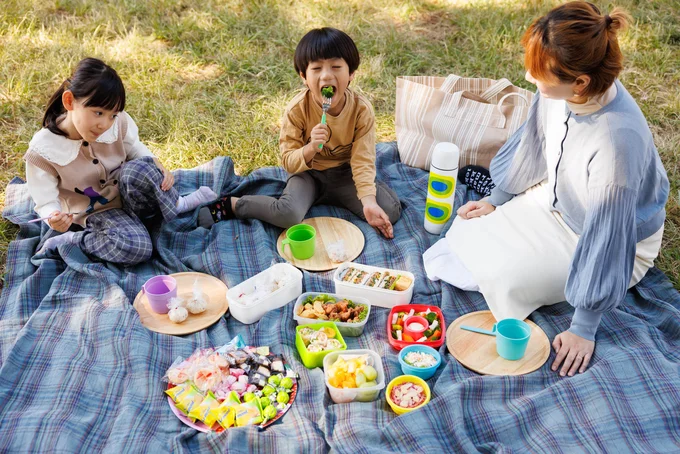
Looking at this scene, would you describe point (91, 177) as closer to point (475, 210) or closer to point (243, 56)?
point (475, 210)

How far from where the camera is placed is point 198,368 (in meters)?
2.20

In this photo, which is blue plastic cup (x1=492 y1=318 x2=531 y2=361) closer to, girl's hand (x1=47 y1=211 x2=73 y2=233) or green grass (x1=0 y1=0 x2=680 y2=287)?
green grass (x1=0 y1=0 x2=680 y2=287)

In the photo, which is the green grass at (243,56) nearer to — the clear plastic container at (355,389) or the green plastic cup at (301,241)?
the green plastic cup at (301,241)

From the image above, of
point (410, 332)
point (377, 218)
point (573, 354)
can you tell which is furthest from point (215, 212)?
point (573, 354)

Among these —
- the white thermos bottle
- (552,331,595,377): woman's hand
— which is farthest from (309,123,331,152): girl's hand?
(552,331,595,377): woman's hand

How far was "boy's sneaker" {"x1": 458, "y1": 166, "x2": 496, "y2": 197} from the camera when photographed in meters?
3.25

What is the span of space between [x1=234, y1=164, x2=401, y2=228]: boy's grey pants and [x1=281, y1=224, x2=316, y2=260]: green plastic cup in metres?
0.14

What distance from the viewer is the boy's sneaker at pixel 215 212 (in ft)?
10.0

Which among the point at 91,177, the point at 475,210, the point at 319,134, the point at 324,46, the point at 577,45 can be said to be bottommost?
the point at 475,210

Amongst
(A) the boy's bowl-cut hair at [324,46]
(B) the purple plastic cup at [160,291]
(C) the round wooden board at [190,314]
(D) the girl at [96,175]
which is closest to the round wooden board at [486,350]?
(C) the round wooden board at [190,314]

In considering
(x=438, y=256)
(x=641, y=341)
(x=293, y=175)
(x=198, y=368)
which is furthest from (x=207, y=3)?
(x=641, y=341)

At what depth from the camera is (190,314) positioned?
8.30 ft

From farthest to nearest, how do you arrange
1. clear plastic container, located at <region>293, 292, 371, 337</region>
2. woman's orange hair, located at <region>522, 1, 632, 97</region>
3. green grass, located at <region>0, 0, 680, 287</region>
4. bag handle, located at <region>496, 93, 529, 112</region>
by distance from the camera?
green grass, located at <region>0, 0, 680, 287</region> < bag handle, located at <region>496, 93, 529, 112</region> < clear plastic container, located at <region>293, 292, 371, 337</region> < woman's orange hair, located at <region>522, 1, 632, 97</region>

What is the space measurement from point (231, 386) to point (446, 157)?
1.42 metres
